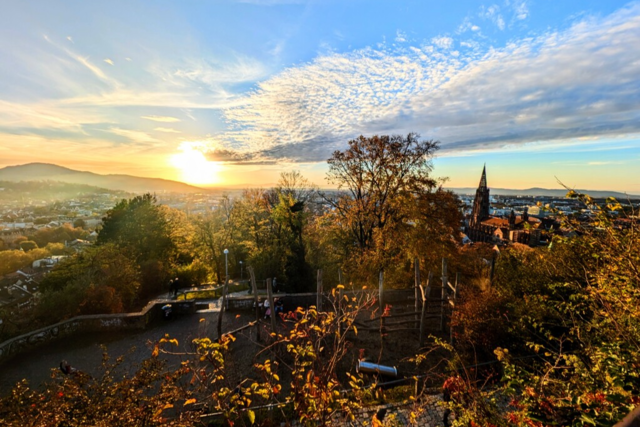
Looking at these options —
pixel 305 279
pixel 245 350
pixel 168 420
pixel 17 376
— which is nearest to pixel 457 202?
pixel 305 279

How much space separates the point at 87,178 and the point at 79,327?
192572 mm

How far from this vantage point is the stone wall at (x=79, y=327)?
883 cm

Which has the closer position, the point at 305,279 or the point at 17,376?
the point at 17,376

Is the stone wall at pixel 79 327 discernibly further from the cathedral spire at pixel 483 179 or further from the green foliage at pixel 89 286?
the cathedral spire at pixel 483 179

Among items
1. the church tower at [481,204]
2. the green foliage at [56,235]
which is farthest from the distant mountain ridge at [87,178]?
the church tower at [481,204]

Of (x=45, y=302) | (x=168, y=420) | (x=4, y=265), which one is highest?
(x=168, y=420)

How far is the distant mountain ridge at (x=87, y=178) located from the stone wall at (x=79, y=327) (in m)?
155

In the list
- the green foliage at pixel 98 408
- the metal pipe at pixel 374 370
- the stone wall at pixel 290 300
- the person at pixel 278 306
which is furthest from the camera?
the stone wall at pixel 290 300

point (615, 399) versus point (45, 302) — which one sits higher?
point (615, 399)

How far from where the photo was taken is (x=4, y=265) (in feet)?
84.4

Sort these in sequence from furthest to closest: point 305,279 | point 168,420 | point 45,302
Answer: point 305,279
point 45,302
point 168,420

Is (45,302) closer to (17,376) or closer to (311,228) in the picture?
(17,376)

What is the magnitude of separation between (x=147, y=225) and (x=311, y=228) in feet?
42.4

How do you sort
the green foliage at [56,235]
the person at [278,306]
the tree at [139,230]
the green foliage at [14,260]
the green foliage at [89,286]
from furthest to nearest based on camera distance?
1. the green foliage at [56,235]
2. the green foliage at [14,260]
3. the tree at [139,230]
4. the person at [278,306]
5. the green foliage at [89,286]
